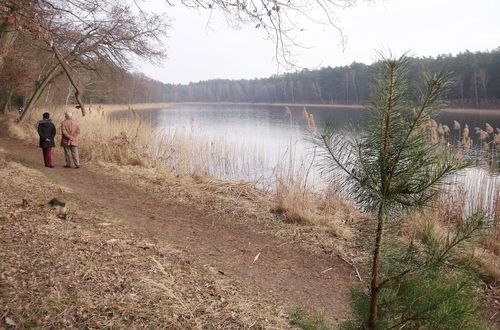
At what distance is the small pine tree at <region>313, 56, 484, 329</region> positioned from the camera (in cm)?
167

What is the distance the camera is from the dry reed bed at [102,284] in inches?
109

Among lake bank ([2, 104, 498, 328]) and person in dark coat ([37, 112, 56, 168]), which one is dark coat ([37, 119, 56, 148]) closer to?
person in dark coat ([37, 112, 56, 168])

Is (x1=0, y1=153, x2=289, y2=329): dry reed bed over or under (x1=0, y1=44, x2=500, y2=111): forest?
under

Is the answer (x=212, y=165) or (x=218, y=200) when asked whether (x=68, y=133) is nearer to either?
(x=212, y=165)

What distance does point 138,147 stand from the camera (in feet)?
38.8

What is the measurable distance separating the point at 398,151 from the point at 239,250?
3966 mm

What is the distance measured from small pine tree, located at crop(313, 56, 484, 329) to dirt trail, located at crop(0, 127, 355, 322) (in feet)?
6.74

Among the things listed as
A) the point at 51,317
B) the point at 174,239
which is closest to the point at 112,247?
the point at 174,239

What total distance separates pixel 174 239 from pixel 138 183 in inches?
143

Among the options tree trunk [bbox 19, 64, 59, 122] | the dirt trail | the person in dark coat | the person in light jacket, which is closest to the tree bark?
tree trunk [bbox 19, 64, 59, 122]

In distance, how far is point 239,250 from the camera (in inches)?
212

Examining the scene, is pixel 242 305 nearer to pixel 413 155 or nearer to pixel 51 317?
pixel 51 317

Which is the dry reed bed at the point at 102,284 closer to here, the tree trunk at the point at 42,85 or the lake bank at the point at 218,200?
the lake bank at the point at 218,200

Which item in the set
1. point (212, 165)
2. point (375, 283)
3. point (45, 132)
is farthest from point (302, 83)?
point (375, 283)
